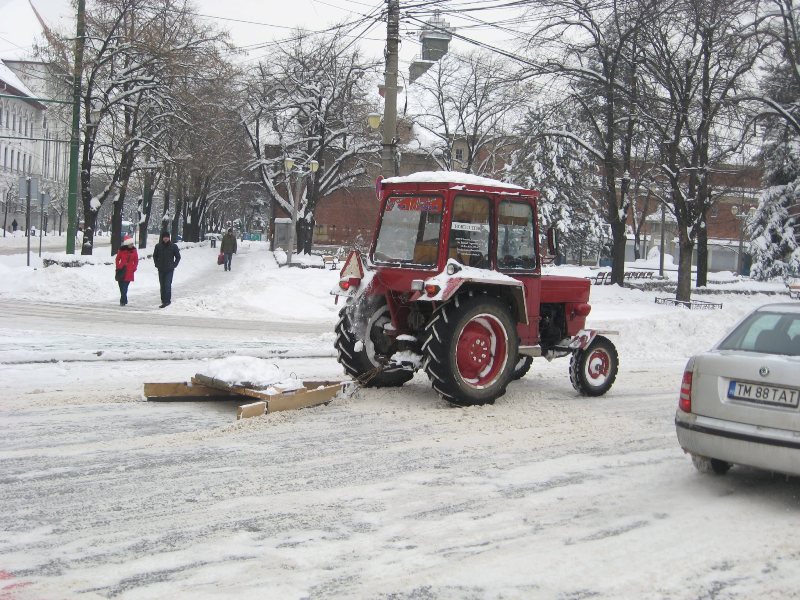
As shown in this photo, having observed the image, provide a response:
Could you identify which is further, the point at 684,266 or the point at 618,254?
the point at 618,254

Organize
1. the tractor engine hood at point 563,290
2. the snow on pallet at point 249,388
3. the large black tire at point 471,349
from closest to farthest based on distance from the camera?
the snow on pallet at point 249,388 → the large black tire at point 471,349 → the tractor engine hood at point 563,290

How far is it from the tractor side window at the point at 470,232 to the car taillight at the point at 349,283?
3.86ft

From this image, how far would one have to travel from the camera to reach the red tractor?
917cm

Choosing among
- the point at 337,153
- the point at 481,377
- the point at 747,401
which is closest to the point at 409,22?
the point at 481,377

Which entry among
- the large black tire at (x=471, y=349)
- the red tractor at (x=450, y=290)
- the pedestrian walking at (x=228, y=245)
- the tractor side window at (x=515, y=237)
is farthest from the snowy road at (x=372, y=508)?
the pedestrian walking at (x=228, y=245)

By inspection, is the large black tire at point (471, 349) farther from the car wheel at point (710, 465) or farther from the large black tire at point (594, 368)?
the car wheel at point (710, 465)

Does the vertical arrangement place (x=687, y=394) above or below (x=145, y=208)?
below

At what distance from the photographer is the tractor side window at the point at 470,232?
9.46 metres

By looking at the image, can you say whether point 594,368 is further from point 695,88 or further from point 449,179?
point 695,88

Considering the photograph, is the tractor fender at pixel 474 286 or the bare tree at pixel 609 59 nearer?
the tractor fender at pixel 474 286

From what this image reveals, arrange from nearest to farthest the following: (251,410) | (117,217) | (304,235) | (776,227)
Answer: (251,410), (117,217), (776,227), (304,235)

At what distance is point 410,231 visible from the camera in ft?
32.2

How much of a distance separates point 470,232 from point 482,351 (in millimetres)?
1337

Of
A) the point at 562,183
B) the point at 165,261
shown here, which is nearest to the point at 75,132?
the point at 165,261
